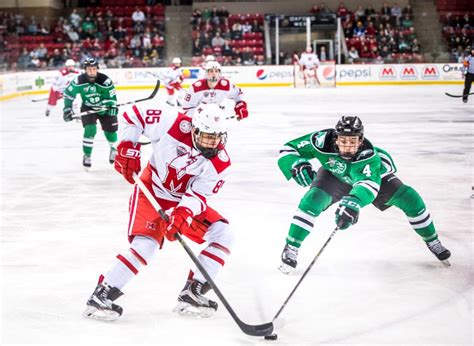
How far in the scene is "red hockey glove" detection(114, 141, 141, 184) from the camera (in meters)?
3.27

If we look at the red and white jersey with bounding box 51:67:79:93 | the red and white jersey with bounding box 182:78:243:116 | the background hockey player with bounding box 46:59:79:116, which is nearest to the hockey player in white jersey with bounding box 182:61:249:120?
the red and white jersey with bounding box 182:78:243:116

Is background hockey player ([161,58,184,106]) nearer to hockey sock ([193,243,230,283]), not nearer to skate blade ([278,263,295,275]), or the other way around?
skate blade ([278,263,295,275])

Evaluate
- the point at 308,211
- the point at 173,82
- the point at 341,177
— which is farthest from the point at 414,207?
the point at 173,82

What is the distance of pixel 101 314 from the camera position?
3.14m

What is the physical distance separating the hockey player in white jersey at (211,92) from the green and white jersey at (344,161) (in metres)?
3.59

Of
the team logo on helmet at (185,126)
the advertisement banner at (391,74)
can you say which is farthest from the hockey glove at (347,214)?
the advertisement banner at (391,74)

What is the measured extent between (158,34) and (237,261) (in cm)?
1931

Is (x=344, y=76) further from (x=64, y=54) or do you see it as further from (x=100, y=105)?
(x=100, y=105)

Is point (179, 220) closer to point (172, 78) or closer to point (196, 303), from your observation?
point (196, 303)

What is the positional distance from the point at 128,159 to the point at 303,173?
36.0 inches

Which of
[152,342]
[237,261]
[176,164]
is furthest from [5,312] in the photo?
[237,261]

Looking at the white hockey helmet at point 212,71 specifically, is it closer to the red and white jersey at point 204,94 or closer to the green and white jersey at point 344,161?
the red and white jersey at point 204,94

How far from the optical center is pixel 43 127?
1125cm

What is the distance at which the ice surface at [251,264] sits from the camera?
121 inches
